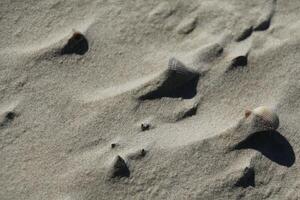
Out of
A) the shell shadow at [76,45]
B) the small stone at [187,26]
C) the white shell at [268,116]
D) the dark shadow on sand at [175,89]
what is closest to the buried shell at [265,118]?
the white shell at [268,116]

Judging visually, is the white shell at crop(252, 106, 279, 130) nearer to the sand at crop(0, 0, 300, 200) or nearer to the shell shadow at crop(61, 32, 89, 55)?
the sand at crop(0, 0, 300, 200)

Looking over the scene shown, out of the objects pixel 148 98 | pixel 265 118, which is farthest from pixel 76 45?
pixel 265 118

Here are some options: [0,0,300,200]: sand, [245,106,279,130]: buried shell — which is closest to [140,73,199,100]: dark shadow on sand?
[0,0,300,200]: sand

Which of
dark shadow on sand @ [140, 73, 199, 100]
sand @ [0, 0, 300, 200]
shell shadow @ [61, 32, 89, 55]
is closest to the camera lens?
sand @ [0, 0, 300, 200]

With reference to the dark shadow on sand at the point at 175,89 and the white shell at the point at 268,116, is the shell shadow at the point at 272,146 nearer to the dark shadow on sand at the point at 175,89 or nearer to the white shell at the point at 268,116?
the white shell at the point at 268,116

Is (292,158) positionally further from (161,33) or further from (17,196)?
(17,196)

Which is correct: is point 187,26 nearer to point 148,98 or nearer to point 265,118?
point 148,98

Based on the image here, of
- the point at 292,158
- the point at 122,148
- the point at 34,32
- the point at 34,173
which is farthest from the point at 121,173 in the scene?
the point at 34,32
